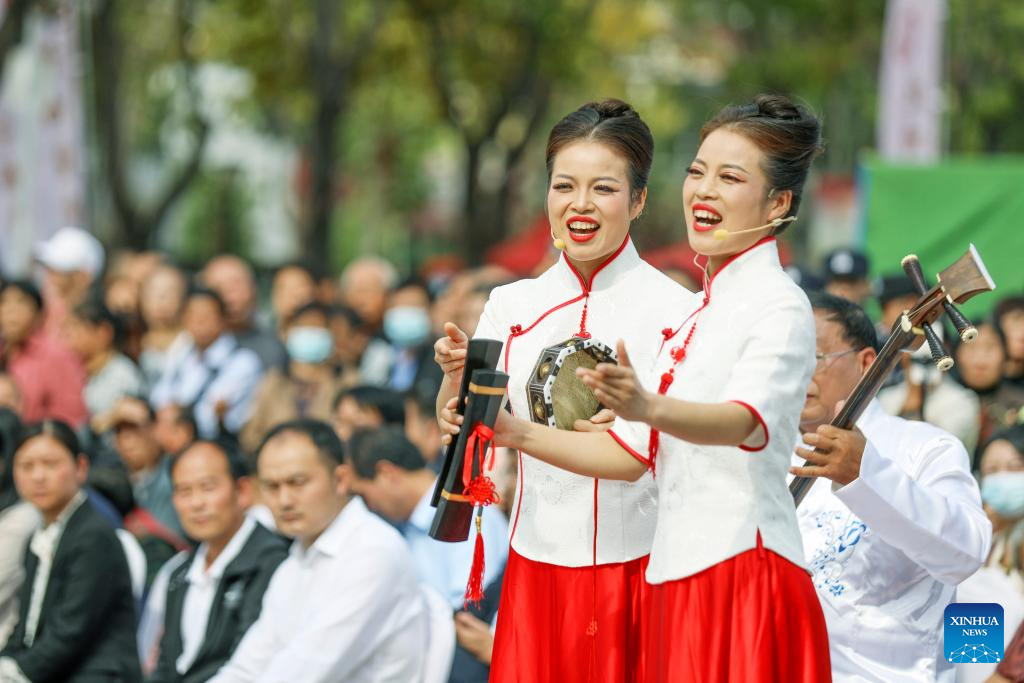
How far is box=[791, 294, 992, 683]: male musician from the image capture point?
390 centimetres

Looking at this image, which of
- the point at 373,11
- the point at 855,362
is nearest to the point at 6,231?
the point at 373,11

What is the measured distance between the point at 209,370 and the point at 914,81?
23.3ft

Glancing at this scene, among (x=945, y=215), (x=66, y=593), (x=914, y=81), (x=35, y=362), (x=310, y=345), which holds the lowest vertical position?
(x=66, y=593)

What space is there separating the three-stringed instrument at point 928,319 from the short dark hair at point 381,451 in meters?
2.75

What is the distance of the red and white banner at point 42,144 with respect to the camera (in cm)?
1234

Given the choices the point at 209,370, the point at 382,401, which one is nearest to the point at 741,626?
the point at 382,401

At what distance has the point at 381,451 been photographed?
6.26 m

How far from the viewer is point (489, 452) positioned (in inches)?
142

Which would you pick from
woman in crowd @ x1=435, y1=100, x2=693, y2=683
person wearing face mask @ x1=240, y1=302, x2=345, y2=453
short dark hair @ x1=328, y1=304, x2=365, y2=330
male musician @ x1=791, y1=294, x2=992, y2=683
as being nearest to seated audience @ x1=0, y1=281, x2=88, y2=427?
person wearing face mask @ x1=240, y1=302, x2=345, y2=453

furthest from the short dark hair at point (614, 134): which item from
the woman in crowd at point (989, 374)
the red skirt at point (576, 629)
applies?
the woman in crowd at point (989, 374)

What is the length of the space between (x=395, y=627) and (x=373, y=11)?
14.2 meters

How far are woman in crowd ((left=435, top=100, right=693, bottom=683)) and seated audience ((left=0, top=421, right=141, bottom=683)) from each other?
279 centimetres

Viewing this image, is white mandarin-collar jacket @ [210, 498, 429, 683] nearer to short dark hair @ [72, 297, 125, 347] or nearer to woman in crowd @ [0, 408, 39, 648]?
woman in crowd @ [0, 408, 39, 648]

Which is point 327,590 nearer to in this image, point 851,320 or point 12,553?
point 12,553
